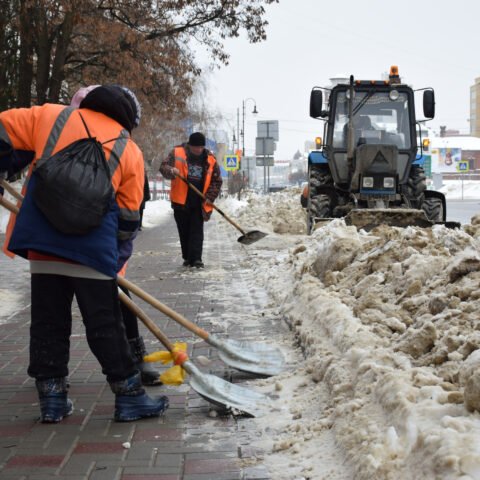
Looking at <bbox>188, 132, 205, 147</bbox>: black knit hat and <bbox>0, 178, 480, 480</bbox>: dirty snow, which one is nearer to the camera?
<bbox>0, 178, 480, 480</bbox>: dirty snow

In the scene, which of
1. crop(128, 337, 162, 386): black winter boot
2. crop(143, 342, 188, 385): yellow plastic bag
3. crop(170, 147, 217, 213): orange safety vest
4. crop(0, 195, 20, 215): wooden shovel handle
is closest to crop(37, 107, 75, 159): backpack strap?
crop(0, 195, 20, 215): wooden shovel handle

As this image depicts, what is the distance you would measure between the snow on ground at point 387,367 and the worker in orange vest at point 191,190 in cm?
376

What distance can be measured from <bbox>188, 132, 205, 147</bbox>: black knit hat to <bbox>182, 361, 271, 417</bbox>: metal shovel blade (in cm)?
665

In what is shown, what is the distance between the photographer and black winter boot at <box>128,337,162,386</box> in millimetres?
5082

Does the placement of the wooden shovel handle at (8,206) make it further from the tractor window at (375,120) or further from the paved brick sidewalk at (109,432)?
the tractor window at (375,120)

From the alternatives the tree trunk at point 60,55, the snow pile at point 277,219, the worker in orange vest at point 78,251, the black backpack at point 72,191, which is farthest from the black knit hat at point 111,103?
the snow pile at point 277,219

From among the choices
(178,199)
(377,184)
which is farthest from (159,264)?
(377,184)

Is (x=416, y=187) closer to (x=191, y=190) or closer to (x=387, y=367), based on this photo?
(x=191, y=190)

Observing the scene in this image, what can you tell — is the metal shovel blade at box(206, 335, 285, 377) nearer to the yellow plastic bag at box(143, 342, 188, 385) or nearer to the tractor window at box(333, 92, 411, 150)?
the yellow plastic bag at box(143, 342, 188, 385)

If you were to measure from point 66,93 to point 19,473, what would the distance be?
1826cm

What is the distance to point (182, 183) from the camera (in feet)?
35.8

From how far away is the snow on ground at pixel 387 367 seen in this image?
9.84ft

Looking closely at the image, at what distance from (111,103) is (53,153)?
1.40ft

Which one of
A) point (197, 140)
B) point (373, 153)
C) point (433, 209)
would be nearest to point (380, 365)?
point (197, 140)
